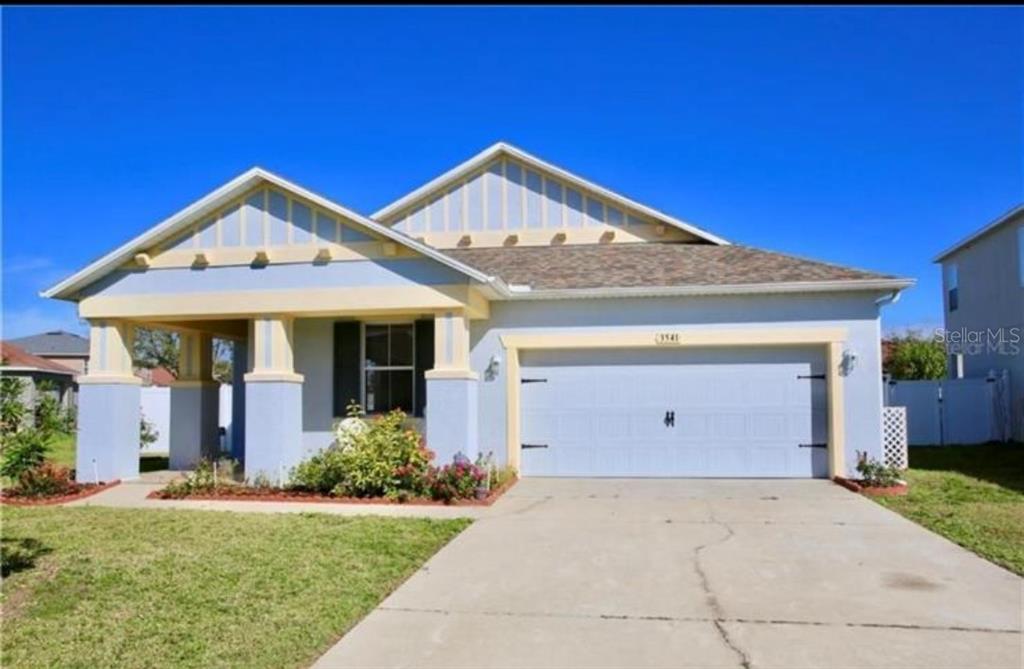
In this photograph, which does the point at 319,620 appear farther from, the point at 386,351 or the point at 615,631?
the point at 386,351

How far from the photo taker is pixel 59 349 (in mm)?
47188

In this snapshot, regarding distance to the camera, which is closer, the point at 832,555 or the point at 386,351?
the point at 832,555

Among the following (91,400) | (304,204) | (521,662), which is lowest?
(521,662)

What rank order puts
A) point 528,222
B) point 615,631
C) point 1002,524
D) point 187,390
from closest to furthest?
point 615,631 → point 1002,524 → point 187,390 → point 528,222

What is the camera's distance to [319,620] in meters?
6.05

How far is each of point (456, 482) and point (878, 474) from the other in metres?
6.33

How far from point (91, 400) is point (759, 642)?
12.0 m

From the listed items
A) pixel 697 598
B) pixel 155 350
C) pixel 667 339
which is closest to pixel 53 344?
pixel 155 350

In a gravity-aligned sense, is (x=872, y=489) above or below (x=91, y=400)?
below

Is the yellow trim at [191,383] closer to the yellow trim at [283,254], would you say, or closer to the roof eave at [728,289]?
the yellow trim at [283,254]

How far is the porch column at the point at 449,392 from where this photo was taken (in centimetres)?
1268

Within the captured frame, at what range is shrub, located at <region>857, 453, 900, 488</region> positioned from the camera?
474 inches

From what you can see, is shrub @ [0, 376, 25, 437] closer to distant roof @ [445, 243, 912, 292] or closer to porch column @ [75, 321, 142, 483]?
porch column @ [75, 321, 142, 483]

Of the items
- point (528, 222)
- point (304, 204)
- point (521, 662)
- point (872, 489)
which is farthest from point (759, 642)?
point (528, 222)
